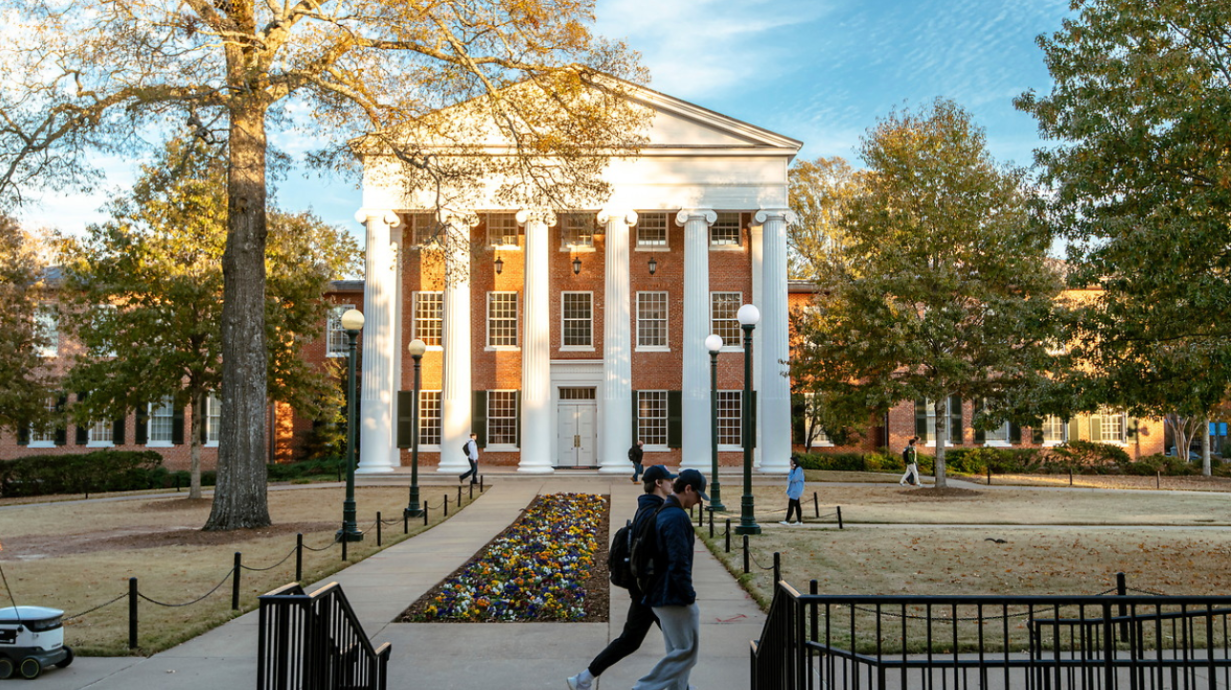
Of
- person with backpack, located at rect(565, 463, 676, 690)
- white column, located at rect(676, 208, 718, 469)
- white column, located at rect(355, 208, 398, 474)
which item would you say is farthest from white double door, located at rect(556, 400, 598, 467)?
person with backpack, located at rect(565, 463, 676, 690)

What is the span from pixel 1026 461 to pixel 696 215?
1722cm

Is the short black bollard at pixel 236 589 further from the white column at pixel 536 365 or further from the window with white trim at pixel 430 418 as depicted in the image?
the window with white trim at pixel 430 418

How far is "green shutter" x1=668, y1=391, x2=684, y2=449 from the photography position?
35.8m

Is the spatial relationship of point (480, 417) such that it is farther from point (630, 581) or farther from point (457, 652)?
point (630, 581)

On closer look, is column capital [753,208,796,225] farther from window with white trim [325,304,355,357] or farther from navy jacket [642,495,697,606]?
navy jacket [642,495,697,606]

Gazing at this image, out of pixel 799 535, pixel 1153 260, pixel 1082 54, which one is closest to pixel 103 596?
pixel 799 535

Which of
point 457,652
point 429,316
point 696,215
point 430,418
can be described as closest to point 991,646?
point 457,652

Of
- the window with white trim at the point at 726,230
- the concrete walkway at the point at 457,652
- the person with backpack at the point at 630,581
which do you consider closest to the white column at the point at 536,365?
the window with white trim at the point at 726,230

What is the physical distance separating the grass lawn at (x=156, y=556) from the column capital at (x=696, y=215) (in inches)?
553

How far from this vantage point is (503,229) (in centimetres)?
3744

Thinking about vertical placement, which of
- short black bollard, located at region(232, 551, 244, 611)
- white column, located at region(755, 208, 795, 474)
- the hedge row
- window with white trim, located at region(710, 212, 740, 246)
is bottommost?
the hedge row

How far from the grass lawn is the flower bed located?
208 centimetres

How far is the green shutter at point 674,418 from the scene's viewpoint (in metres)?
35.8

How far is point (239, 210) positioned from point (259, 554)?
7417 mm
